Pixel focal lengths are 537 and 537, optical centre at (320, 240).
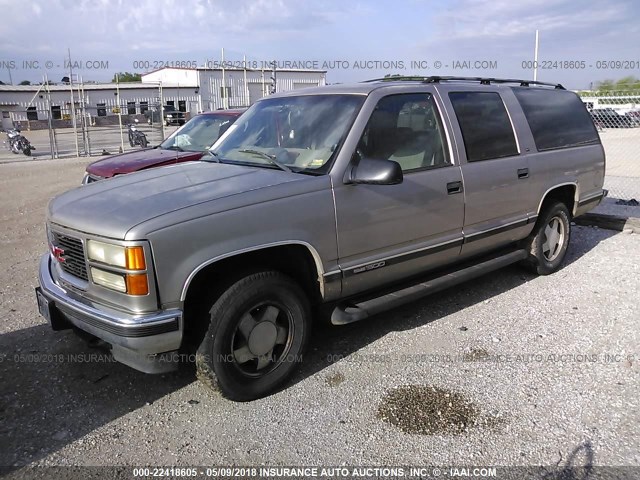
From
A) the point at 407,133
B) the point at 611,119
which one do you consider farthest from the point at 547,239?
the point at 611,119

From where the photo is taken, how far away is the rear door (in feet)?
14.7

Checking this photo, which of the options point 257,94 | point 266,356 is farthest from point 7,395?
point 257,94

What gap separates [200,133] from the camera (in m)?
9.04

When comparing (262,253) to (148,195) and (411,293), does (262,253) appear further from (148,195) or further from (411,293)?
(411,293)

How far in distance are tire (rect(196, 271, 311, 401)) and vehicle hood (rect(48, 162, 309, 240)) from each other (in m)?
0.56

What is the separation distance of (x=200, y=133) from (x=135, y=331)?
6.61 meters

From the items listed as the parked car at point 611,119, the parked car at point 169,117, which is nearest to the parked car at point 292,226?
the parked car at point 611,119

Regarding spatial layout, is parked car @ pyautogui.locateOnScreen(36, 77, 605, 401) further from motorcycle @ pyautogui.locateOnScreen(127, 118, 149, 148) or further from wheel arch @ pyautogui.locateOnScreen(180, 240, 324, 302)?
motorcycle @ pyautogui.locateOnScreen(127, 118, 149, 148)

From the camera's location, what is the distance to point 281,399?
11.5ft

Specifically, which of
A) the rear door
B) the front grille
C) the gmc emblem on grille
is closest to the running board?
the rear door

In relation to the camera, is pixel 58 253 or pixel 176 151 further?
pixel 176 151

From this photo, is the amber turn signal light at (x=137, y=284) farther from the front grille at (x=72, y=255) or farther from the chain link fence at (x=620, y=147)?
the chain link fence at (x=620, y=147)

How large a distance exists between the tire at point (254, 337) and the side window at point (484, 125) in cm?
207

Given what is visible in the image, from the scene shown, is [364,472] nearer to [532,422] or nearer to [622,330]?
[532,422]
